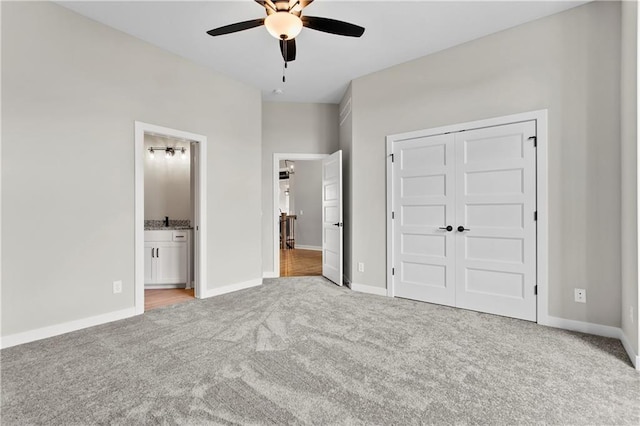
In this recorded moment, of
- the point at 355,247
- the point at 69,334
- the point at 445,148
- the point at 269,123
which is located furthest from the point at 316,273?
the point at 69,334

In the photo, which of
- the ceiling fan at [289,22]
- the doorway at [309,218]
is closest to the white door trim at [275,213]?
the doorway at [309,218]

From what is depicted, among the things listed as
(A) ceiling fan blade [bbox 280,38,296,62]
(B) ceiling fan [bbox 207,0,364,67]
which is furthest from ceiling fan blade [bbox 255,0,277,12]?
(A) ceiling fan blade [bbox 280,38,296,62]

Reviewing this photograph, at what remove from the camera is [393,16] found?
303 centimetres

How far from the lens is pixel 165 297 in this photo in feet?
13.5

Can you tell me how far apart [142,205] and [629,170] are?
4643mm

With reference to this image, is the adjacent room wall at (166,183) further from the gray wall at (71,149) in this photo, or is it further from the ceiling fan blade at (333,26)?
the ceiling fan blade at (333,26)

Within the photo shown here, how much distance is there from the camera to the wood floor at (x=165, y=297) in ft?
12.4

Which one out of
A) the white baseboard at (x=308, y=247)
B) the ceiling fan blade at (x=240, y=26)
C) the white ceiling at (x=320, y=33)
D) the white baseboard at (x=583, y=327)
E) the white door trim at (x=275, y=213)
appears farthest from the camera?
the white baseboard at (x=308, y=247)

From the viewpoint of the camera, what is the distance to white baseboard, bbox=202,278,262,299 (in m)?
4.09

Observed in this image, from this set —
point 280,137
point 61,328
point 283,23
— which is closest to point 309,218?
point 280,137

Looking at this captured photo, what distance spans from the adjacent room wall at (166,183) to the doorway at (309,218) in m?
1.51

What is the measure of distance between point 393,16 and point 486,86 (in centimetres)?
133

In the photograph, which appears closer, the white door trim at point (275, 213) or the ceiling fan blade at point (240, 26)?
the ceiling fan blade at point (240, 26)

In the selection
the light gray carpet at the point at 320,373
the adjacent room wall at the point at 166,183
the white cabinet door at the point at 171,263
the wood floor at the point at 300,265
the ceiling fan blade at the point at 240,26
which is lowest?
the wood floor at the point at 300,265
